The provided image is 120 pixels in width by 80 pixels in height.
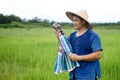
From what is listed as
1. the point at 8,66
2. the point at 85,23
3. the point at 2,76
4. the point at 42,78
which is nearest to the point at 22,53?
the point at 8,66

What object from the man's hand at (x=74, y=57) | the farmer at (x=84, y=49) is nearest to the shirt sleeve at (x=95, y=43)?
the farmer at (x=84, y=49)

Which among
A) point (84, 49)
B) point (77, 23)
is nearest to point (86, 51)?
point (84, 49)

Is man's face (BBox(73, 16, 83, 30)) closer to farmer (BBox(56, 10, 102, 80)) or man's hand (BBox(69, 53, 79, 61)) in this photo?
farmer (BBox(56, 10, 102, 80))

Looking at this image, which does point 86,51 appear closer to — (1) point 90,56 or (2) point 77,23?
(1) point 90,56

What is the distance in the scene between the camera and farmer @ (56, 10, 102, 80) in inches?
99.7

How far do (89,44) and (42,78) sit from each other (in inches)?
71.6

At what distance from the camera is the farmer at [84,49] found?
2.53m

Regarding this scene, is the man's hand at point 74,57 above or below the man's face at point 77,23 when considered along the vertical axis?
below

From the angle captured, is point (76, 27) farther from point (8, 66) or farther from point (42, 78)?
point (8, 66)

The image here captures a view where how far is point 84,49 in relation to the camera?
260 centimetres

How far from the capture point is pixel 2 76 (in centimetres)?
468

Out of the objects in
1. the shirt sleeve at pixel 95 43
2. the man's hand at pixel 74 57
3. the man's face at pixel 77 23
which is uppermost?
the man's face at pixel 77 23

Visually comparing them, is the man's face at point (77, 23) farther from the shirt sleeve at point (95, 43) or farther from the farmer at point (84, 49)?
the shirt sleeve at point (95, 43)

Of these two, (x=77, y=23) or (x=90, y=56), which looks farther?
(x=77, y=23)
